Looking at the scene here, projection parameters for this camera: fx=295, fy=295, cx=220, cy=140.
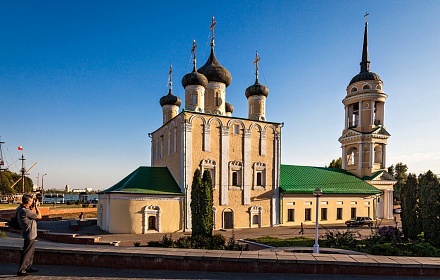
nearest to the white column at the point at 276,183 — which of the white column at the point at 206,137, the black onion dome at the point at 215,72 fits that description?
the white column at the point at 206,137

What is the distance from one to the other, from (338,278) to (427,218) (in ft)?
35.0

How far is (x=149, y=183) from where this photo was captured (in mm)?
24156

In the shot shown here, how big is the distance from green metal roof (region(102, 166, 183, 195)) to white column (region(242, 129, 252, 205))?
6.15 m

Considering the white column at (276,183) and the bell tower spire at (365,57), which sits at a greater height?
the bell tower spire at (365,57)

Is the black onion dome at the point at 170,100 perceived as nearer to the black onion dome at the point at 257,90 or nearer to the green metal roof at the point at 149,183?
the black onion dome at the point at 257,90

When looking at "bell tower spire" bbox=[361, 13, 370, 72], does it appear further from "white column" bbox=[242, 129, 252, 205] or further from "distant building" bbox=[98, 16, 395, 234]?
"white column" bbox=[242, 129, 252, 205]

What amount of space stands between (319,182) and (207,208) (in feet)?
63.1

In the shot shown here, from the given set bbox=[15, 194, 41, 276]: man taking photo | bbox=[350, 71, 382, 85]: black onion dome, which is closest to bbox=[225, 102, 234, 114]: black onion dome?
bbox=[350, 71, 382, 85]: black onion dome

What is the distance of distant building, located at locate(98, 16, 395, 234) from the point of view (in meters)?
23.4

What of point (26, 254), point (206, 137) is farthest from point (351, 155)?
point (26, 254)

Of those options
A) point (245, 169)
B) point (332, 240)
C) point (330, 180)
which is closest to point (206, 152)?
point (245, 169)

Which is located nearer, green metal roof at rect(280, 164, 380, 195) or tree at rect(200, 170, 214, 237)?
tree at rect(200, 170, 214, 237)

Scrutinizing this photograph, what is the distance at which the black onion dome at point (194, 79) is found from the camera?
27.0 m

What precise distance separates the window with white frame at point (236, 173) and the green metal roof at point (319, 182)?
180 inches
